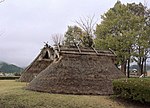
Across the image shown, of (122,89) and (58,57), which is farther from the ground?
(58,57)

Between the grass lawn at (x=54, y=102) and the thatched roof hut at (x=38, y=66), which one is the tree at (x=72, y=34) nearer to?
the thatched roof hut at (x=38, y=66)

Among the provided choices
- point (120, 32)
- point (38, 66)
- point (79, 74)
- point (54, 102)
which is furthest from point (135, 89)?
point (120, 32)

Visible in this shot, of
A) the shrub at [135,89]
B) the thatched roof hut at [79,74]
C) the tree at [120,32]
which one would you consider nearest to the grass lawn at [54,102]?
the shrub at [135,89]

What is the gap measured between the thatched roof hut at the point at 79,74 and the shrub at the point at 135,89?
1.97 metres

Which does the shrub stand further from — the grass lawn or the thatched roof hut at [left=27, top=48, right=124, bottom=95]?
the thatched roof hut at [left=27, top=48, right=124, bottom=95]

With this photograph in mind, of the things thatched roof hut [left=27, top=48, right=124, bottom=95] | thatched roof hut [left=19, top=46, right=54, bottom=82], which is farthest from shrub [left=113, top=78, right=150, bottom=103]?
thatched roof hut [left=19, top=46, right=54, bottom=82]

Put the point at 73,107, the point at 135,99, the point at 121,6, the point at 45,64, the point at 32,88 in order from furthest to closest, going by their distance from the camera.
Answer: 1. the point at 121,6
2. the point at 45,64
3. the point at 32,88
4. the point at 135,99
5. the point at 73,107

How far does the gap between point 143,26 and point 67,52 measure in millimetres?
18600

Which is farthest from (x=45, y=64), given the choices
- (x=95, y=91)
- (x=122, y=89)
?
(x=122, y=89)

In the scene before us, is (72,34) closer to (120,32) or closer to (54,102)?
(120,32)

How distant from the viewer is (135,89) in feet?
42.9

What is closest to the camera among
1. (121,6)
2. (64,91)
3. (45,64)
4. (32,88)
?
(64,91)

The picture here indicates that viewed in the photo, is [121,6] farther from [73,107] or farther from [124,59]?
[73,107]

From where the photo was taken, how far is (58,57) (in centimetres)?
1752
